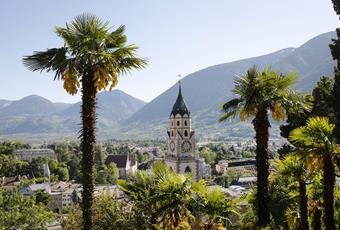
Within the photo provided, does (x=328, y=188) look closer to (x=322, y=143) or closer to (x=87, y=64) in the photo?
(x=322, y=143)

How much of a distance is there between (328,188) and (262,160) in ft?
7.12

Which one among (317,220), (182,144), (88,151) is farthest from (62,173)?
(88,151)

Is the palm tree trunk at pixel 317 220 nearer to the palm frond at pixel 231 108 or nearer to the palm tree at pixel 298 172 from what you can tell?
the palm tree at pixel 298 172

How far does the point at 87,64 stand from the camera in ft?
40.8

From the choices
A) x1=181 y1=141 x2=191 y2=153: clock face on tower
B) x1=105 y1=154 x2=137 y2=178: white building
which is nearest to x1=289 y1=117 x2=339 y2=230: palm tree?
x1=181 y1=141 x2=191 y2=153: clock face on tower

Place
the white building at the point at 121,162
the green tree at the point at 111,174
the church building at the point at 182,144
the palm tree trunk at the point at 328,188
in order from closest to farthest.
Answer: the palm tree trunk at the point at 328,188
the church building at the point at 182,144
the green tree at the point at 111,174
the white building at the point at 121,162

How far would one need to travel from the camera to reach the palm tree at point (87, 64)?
12.3 metres

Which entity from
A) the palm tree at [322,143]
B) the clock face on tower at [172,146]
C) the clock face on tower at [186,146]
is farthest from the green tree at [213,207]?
the clock face on tower at [172,146]

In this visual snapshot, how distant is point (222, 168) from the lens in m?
132

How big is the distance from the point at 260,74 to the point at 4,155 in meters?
12.5

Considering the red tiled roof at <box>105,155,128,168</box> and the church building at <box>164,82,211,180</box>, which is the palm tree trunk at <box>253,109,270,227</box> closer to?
the church building at <box>164,82,211,180</box>

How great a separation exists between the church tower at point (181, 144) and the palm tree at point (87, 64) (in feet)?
148

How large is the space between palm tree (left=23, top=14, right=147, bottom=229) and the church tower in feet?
148

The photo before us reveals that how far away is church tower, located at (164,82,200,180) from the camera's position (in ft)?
190
